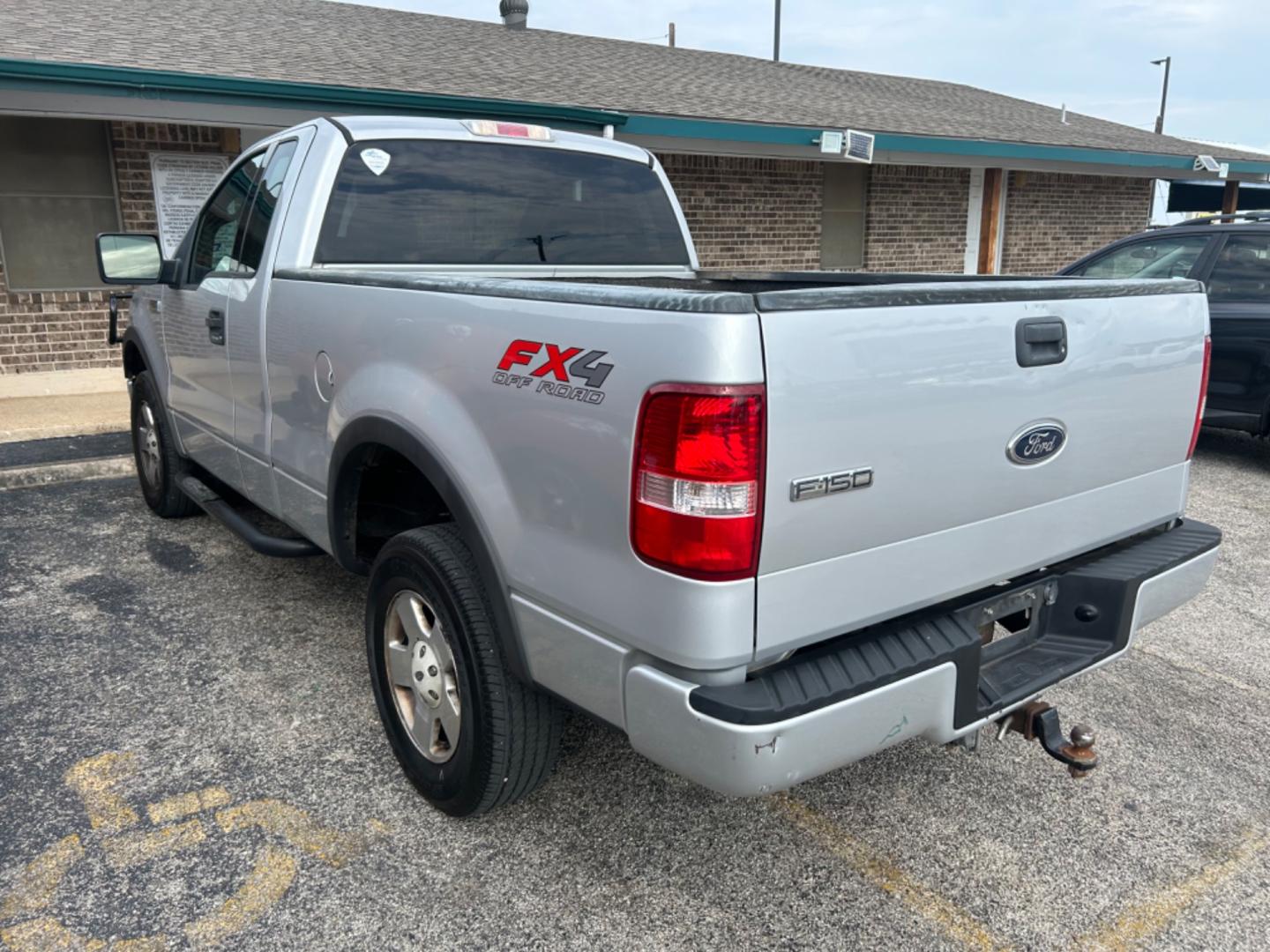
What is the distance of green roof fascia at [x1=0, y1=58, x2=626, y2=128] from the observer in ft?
24.4

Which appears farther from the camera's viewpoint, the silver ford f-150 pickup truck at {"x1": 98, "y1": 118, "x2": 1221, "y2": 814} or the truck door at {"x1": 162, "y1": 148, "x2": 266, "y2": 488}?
the truck door at {"x1": 162, "y1": 148, "x2": 266, "y2": 488}

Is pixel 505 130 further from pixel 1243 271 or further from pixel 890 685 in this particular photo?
pixel 1243 271

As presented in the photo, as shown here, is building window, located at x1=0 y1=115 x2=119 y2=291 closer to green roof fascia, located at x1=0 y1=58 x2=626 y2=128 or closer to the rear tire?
green roof fascia, located at x1=0 y1=58 x2=626 y2=128

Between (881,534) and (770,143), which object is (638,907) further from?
(770,143)

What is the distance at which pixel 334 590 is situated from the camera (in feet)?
15.3

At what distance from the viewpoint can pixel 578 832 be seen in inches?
110

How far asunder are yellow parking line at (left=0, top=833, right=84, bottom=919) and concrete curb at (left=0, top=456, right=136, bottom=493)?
15.0 feet

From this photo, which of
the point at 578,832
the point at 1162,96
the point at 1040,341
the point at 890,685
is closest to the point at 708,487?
the point at 890,685

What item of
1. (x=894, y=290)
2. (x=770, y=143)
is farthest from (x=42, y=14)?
(x=894, y=290)

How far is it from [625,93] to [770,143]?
1.81 m

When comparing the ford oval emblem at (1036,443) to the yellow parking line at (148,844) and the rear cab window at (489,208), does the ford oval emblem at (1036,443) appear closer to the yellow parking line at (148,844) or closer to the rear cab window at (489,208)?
the rear cab window at (489,208)

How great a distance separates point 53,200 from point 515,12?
9438 millimetres

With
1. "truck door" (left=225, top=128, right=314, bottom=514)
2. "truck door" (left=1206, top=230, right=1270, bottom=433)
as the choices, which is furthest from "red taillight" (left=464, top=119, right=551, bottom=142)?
"truck door" (left=1206, top=230, right=1270, bottom=433)

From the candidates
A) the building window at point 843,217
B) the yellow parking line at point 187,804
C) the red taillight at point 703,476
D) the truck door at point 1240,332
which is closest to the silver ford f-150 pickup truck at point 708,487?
the red taillight at point 703,476
